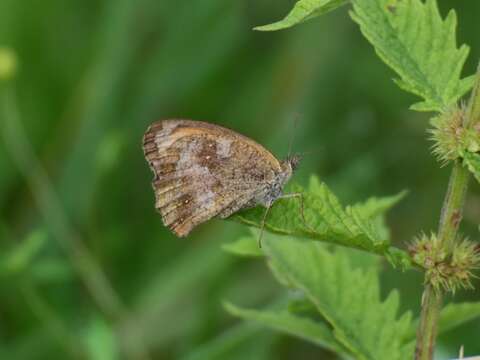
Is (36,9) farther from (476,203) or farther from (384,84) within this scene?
(476,203)

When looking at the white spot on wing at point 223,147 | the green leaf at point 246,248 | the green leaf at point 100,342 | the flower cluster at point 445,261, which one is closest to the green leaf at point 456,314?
the flower cluster at point 445,261

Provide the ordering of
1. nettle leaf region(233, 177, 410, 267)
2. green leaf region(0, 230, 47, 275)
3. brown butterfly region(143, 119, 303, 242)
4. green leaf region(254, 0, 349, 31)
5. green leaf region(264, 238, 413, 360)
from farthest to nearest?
1. green leaf region(0, 230, 47, 275)
2. brown butterfly region(143, 119, 303, 242)
3. green leaf region(264, 238, 413, 360)
4. nettle leaf region(233, 177, 410, 267)
5. green leaf region(254, 0, 349, 31)

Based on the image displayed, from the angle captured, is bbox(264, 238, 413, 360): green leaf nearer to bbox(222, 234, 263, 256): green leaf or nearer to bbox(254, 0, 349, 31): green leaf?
bbox(222, 234, 263, 256): green leaf

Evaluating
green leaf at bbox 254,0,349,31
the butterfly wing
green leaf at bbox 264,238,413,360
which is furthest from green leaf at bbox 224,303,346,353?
green leaf at bbox 254,0,349,31

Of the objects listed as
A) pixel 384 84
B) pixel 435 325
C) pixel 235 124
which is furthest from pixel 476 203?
pixel 435 325

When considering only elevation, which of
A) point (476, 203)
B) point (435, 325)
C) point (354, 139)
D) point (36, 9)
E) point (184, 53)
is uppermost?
point (36, 9)

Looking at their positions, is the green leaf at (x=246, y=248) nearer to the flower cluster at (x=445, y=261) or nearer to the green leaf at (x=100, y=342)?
the flower cluster at (x=445, y=261)

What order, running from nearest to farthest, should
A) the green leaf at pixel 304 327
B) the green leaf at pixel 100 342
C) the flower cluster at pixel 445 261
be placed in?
the flower cluster at pixel 445 261, the green leaf at pixel 304 327, the green leaf at pixel 100 342
